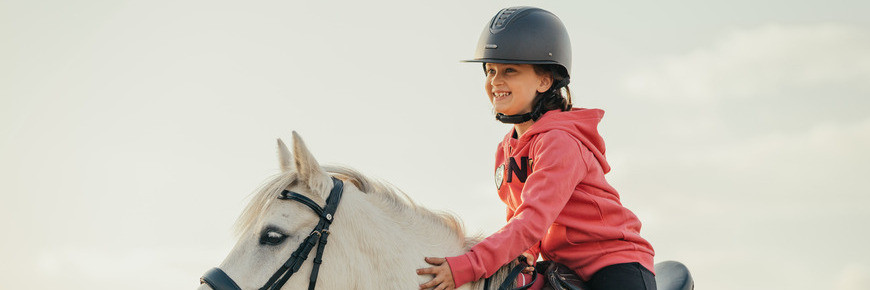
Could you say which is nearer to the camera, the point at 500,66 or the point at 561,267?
the point at 561,267

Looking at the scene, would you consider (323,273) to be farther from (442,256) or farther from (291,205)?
(442,256)

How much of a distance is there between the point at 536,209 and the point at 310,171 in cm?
116

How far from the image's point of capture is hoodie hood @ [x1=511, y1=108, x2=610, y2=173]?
426 cm

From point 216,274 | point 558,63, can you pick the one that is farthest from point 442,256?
point 558,63

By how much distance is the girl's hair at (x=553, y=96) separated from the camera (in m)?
4.55

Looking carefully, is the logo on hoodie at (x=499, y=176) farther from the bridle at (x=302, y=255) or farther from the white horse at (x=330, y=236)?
the bridle at (x=302, y=255)

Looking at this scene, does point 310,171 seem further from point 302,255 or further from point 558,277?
point 558,277

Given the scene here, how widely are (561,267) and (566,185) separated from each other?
521 millimetres

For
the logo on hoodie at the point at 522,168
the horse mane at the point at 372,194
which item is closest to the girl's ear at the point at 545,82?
the logo on hoodie at the point at 522,168

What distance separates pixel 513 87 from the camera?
4.53 metres

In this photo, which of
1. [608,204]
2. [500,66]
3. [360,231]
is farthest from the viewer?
[500,66]

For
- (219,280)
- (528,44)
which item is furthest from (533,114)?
(219,280)

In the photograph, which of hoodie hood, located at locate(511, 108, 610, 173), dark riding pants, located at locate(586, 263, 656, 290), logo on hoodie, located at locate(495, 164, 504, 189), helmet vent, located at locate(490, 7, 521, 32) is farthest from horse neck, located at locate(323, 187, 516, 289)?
helmet vent, located at locate(490, 7, 521, 32)

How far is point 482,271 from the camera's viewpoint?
376 centimetres
